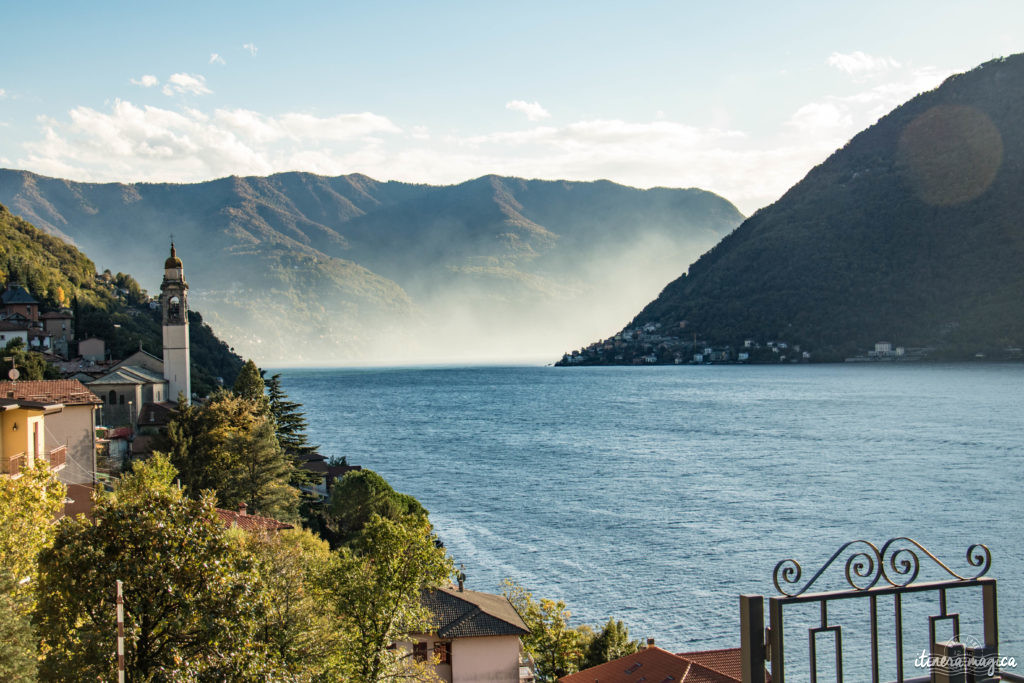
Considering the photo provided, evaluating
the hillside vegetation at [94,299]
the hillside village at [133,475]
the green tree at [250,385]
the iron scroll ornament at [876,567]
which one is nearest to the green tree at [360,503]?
the hillside village at [133,475]

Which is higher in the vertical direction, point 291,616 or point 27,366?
point 27,366

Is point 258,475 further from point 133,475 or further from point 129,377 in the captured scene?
point 129,377

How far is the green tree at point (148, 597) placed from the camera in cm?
1278

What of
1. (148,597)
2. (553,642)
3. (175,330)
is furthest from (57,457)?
(175,330)

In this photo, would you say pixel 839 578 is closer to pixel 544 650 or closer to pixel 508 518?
pixel 544 650

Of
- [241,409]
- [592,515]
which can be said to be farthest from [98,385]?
[592,515]

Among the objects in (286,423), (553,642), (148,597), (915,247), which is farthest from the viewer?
(915,247)

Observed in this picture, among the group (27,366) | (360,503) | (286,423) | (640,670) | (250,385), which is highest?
(27,366)

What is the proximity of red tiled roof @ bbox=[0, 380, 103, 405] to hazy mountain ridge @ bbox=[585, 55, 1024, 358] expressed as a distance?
162878mm

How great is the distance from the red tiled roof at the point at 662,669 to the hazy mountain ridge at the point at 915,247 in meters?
154

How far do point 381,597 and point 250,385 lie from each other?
3565cm

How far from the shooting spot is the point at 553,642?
28828 millimetres

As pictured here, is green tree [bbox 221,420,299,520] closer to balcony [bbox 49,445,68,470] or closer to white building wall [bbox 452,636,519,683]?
balcony [bbox 49,445,68,470]

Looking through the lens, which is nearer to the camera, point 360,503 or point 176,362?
point 360,503
